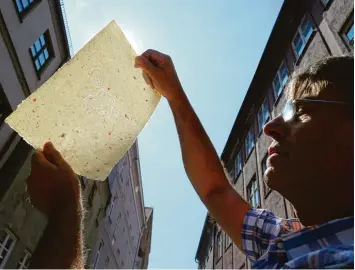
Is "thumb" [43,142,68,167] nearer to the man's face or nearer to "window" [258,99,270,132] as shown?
the man's face

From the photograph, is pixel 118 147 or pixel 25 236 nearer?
pixel 118 147

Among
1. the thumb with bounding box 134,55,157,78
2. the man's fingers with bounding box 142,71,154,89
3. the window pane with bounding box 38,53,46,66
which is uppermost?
the window pane with bounding box 38,53,46,66

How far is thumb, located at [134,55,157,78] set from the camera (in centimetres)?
196

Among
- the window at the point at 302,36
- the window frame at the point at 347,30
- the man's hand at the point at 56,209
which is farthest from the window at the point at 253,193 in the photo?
the man's hand at the point at 56,209

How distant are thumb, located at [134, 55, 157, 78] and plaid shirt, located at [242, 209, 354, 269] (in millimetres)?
1175

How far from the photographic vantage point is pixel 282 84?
12344 millimetres

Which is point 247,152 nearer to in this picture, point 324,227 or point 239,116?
point 239,116

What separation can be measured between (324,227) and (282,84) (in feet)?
39.6

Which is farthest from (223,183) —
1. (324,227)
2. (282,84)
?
(282,84)

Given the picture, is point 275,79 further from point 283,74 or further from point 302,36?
point 302,36

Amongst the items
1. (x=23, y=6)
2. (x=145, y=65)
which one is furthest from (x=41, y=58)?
(x=145, y=65)

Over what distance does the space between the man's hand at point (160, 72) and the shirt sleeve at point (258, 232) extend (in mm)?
1001

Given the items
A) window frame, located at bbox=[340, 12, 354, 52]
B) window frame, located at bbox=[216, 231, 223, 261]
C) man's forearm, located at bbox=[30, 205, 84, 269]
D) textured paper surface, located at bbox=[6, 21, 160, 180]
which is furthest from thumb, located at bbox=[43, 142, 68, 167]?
window frame, located at bbox=[216, 231, 223, 261]

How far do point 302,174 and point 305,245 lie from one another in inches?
16.6
